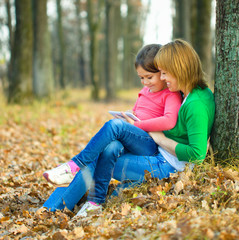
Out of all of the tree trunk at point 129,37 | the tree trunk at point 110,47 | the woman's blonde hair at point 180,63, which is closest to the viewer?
the woman's blonde hair at point 180,63

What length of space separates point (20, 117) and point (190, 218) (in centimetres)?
586

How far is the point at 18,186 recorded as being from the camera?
12.4 feet

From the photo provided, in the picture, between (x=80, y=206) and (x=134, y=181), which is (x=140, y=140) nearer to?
(x=134, y=181)

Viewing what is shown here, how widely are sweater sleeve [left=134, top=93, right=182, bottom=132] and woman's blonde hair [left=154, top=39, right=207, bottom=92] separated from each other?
0.52 ft

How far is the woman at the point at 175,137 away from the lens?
8.85 feet

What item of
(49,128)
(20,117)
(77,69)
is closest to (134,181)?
(49,128)

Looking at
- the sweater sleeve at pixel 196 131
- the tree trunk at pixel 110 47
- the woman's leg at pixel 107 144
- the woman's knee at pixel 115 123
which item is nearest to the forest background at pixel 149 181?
the sweater sleeve at pixel 196 131

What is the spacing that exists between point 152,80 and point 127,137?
0.65m

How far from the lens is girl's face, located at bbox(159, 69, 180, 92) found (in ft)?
9.27

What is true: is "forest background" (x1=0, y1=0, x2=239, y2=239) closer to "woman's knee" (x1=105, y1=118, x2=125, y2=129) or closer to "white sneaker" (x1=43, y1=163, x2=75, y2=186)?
"white sneaker" (x1=43, y1=163, x2=75, y2=186)

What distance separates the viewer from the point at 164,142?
2.93 meters

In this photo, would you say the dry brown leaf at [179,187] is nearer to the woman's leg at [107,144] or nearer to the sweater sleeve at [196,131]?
the sweater sleeve at [196,131]

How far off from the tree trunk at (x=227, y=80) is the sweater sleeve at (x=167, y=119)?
43cm

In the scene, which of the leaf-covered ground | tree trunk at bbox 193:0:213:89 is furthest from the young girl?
tree trunk at bbox 193:0:213:89
